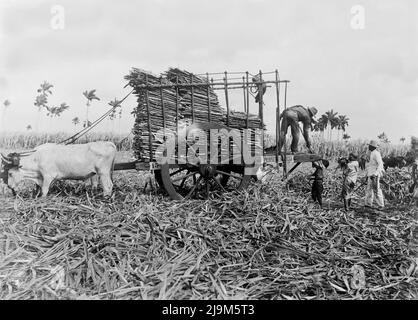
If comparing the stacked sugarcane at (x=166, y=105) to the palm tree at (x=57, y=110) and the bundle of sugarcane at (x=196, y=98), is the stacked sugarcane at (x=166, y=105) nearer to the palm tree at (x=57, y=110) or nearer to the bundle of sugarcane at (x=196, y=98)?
the bundle of sugarcane at (x=196, y=98)

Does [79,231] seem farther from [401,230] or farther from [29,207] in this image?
[401,230]

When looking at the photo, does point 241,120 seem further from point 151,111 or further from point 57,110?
point 57,110

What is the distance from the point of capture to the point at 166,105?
676cm

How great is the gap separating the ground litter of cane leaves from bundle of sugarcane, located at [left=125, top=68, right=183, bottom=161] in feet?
3.21

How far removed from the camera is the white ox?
7.04m

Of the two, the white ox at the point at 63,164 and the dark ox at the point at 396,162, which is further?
the dark ox at the point at 396,162

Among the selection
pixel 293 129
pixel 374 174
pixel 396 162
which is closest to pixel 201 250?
pixel 293 129

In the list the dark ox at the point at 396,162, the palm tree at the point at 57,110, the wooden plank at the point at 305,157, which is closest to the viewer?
the wooden plank at the point at 305,157

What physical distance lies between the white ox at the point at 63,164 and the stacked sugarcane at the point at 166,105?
0.88 metres

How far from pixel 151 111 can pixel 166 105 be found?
0.28 m

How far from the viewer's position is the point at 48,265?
434 cm

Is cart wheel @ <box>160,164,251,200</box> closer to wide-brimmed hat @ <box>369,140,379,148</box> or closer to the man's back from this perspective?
the man's back

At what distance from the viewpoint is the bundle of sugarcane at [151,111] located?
21.9 feet

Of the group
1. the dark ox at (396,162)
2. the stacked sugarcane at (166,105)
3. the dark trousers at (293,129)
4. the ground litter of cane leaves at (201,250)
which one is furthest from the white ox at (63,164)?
the dark ox at (396,162)
